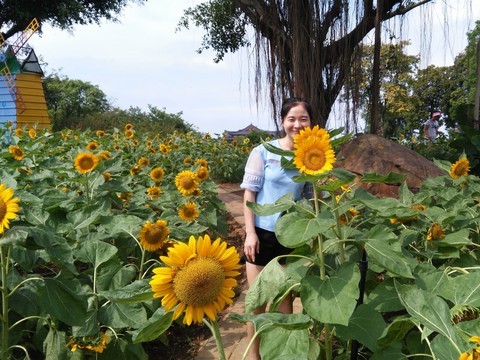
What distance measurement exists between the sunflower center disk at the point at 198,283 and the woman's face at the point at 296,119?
1334 mm

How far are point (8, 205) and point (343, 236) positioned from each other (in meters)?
1.07

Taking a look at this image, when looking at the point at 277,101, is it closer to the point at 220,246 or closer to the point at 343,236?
the point at 343,236

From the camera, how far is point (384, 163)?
15.9 ft

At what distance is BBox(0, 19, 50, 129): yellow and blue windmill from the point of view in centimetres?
1343

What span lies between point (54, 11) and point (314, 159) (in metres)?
19.1

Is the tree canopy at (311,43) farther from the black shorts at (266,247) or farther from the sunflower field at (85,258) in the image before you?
the black shorts at (266,247)

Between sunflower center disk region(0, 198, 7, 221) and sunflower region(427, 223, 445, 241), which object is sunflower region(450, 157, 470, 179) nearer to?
sunflower region(427, 223, 445, 241)

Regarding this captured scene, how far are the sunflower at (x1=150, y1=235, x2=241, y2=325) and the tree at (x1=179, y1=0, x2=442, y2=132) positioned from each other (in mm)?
4205

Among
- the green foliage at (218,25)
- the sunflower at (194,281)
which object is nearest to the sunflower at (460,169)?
the sunflower at (194,281)

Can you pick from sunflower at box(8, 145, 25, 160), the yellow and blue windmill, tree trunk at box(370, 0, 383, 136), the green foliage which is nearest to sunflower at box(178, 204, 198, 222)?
sunflower at box(8, 145, 25, 160)

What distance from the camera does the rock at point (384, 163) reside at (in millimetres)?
4590

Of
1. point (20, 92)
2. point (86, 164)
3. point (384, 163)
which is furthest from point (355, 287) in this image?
point (20, 92)

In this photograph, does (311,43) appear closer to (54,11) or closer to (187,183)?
(187,183)

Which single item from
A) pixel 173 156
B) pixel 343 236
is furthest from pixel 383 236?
pixel 173 156
